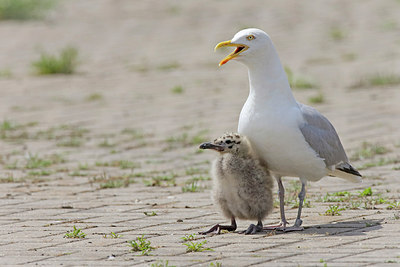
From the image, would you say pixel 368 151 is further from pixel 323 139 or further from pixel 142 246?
pixel 142 246

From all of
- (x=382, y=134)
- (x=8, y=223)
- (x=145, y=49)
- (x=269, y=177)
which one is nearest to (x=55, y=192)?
(x=8, y=223)

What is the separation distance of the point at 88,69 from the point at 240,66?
282cm

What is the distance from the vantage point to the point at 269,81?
5.97 meters

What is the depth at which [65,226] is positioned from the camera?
6.27 metres

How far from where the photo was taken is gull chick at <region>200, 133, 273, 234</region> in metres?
5.94

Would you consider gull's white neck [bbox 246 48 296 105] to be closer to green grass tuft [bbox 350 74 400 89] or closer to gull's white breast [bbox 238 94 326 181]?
gull's white breast [bbox 238 94 326 181]

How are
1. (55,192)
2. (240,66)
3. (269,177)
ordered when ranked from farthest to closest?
(240,66), (55,192), (269,177)

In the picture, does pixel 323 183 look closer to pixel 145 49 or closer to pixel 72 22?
pixel 145 49

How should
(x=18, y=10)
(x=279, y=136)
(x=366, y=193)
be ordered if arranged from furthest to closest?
(x=18, y=10) < (x=366, y=193) < (x=279, y=136)

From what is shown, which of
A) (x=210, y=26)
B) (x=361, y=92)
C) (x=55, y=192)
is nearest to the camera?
(x=55, y=192)

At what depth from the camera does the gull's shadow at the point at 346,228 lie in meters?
5.73

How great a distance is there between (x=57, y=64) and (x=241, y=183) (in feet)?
31.3

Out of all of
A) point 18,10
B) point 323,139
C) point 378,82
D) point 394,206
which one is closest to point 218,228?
point 323,139

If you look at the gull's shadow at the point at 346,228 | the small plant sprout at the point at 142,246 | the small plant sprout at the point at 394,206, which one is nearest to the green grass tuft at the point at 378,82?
the small plant sprout at the point at 394,206
